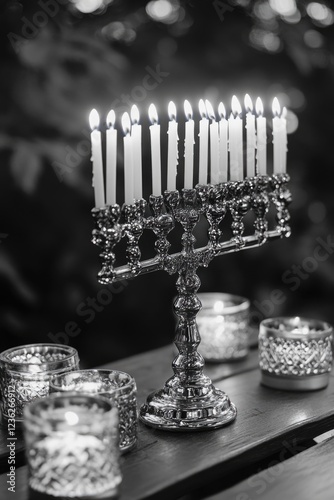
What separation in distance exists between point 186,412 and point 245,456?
0.13 meters

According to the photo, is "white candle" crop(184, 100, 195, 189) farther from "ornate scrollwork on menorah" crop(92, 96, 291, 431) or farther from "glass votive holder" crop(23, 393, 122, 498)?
"glass votive holder" crop(23, 393, 122, 498)

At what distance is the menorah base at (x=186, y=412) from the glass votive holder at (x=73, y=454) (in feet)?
0.89

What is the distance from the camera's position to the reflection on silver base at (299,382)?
158cm

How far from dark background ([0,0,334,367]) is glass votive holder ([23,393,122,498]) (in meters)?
1.32

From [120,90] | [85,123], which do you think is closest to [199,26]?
[120,90]

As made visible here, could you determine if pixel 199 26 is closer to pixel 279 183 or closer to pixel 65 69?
pixel 65 69

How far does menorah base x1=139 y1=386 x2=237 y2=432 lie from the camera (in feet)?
4.51

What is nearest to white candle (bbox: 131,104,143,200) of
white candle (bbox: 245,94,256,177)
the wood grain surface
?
white candle (bbox: 245,94,256,177)

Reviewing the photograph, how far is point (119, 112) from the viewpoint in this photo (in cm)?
271

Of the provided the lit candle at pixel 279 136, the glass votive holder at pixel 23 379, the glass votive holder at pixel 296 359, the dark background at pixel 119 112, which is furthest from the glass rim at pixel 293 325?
the dark background at pixel 119 112

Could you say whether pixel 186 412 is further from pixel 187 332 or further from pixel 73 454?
pixel 73 454

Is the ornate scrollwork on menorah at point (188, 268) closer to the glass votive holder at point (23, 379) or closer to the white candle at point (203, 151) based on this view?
the white candle at point (203, 151)

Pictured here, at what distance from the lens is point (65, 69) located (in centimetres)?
248

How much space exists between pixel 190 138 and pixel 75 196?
1.25 meters
